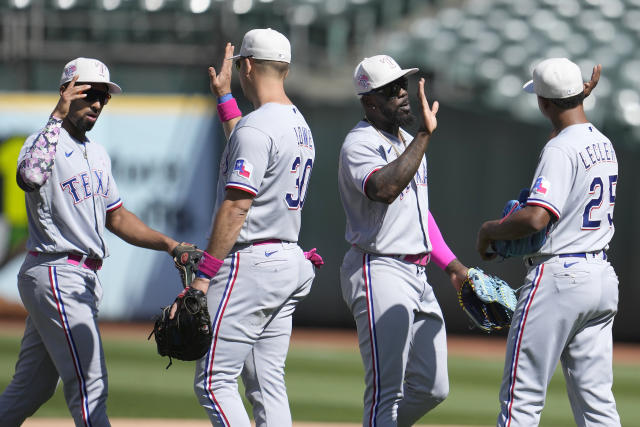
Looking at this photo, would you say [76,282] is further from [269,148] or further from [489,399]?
[489,399]

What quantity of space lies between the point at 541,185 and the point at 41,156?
2012mm

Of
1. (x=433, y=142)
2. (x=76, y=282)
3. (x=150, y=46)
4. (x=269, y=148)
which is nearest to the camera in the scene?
(x=269, y=148)

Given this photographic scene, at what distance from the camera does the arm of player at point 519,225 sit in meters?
3.94

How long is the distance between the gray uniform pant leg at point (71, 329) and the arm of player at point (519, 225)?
170 cm

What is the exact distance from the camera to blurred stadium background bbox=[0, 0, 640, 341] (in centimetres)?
1134

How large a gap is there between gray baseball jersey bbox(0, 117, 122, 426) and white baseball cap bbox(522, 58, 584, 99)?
1943 mm

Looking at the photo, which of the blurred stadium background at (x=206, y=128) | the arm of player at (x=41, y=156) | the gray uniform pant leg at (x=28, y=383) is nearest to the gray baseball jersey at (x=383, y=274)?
the arm of player at (x=41, y=156)

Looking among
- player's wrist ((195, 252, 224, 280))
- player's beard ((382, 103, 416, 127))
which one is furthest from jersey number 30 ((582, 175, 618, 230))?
player's wrist ((195, 252, 224, 280))

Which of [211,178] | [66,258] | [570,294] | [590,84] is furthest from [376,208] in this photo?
[211,178]

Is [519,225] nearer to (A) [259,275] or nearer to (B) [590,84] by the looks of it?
(B) [590,84]

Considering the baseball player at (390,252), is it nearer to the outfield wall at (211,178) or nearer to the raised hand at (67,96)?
the raised hand at (67,96)

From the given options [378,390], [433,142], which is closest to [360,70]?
[378,390]

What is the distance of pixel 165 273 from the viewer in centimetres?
1170

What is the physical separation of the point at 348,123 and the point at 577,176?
7694mm
